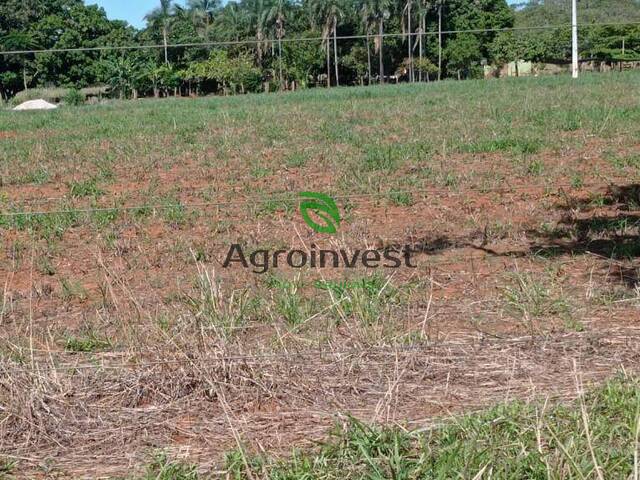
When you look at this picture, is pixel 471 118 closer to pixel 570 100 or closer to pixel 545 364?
pixel 570 100

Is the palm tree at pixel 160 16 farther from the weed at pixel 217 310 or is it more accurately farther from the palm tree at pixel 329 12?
the weed at pixel 217 310

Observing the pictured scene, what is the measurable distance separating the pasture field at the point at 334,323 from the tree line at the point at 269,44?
42.3 metres

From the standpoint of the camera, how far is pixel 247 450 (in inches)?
107

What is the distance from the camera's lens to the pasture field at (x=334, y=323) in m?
2.69

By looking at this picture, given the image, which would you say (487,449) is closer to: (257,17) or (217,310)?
(217,310)

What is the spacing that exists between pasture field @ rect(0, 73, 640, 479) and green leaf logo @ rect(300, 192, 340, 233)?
131 millimetres

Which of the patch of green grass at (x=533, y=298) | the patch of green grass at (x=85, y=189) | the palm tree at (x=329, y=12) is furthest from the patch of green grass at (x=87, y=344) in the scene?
the palm tree at (x=329, y=12)

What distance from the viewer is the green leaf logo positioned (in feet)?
21.0

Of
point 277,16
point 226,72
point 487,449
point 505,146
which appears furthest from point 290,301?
point 277,16

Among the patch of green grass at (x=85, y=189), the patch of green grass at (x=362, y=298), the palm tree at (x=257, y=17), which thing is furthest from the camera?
the palm tree at (x=257, y=17)

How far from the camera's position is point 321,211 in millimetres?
6812

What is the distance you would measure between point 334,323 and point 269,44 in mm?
48595

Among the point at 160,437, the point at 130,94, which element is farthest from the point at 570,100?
the point at 130,94

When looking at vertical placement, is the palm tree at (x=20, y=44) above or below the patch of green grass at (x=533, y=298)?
above
